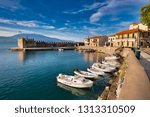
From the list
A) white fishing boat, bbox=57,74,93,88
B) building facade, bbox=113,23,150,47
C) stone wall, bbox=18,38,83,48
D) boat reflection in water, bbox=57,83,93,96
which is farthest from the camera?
stone wall, bbox=18,38,83,48

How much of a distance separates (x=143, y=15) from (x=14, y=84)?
2866cm

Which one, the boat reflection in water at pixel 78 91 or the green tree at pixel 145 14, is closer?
the boat reflection in water at pixel 78 91

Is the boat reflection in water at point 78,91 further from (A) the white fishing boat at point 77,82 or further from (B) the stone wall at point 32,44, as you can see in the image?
(B) the stone wall at point 32,44

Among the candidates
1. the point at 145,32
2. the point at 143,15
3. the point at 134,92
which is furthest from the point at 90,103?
the point at 145,32

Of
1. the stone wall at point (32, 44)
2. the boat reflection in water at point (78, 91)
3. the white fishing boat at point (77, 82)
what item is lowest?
the boat reflection in water at point (78, 91)

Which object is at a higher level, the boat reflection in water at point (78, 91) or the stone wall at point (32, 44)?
the stone wall at point (32, 44)

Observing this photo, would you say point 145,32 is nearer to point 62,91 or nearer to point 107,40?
point 107,40

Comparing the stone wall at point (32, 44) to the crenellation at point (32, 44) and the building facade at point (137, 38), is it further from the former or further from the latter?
the building facade at point (137, 38)

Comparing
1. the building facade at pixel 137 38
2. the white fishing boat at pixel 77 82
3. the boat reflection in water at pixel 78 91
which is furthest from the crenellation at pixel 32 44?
the boat reflection in water at pixel 78 91

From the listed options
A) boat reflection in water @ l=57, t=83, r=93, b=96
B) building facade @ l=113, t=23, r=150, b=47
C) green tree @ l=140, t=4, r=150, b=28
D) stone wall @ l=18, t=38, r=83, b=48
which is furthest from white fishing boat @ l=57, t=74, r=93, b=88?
stone wall @ l=18, t=38, r=83, b=48

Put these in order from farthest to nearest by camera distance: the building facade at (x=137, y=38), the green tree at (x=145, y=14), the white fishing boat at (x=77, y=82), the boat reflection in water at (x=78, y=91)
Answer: the building facade at (x=137, y=38), the green tree at (x=145, y=14), the white fishing boat at (x=77, y=82), the boat reflection in water at (x=78, y=91)

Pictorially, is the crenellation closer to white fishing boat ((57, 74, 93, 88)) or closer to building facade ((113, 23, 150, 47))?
building facade ((113, 23, 150, 47))

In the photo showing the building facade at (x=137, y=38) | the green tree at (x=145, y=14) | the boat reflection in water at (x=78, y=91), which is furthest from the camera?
the building facade at (x=137, y=38)

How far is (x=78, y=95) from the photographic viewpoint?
21547mm
